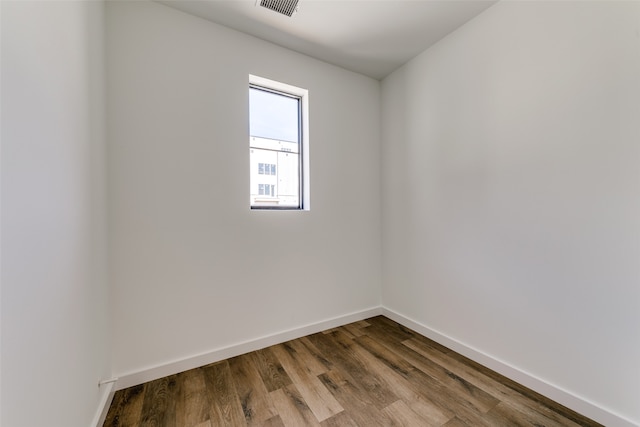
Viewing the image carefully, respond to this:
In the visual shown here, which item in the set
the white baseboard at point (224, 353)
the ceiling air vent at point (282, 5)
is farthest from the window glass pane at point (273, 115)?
the white baseboard at point (224, 353)

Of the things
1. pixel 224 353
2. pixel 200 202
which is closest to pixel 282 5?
pixel 200 202

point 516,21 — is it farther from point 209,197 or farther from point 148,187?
point 148,187

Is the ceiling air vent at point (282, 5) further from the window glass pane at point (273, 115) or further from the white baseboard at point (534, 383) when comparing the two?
the white baseboard at point (534, 383)

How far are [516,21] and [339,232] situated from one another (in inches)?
83.7

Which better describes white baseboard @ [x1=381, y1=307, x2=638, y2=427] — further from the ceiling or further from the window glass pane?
the ceiling

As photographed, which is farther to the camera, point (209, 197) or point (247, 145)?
point (247, 145)

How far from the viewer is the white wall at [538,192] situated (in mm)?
1316

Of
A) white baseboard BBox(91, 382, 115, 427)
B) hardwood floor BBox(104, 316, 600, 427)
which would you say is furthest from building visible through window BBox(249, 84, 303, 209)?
white baseboard BBox(91, 382, 115, 427)

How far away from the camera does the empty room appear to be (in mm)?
1034

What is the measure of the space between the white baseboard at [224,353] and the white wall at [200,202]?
0.15 feet

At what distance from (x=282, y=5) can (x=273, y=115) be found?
839mm

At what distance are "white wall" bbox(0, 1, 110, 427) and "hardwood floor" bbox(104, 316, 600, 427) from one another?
1.39ft

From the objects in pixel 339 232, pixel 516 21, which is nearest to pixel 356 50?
pixel 516 21

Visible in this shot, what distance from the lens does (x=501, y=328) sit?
1801 millimetres
